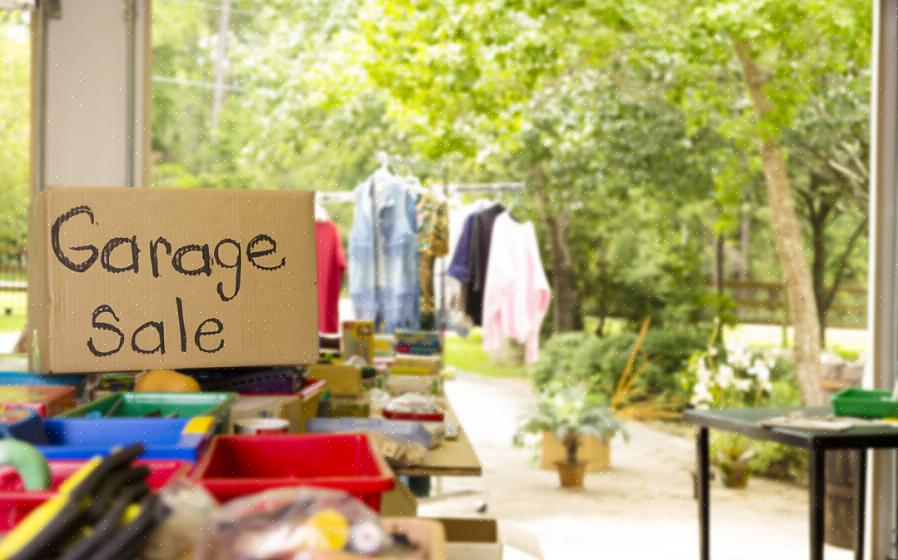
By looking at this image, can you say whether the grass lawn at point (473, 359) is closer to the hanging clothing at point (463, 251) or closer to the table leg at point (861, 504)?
the hanging clothing at point (463, 251)

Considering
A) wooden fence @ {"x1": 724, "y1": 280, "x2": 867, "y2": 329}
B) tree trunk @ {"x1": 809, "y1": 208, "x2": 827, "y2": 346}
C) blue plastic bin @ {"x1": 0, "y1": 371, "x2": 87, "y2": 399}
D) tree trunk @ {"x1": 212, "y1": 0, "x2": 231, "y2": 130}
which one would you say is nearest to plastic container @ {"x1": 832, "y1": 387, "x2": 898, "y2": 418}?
blue plastic bin @ {"x1": 0, "y1": 371, "x2": 87, "y2": 399}

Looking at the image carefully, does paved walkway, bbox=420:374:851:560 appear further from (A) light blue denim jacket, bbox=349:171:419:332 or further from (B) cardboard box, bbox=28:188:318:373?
(B) cardboard box, bbox=28:188:318:373

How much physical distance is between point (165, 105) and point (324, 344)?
7.31m

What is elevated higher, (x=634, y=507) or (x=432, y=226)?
(x=432, y=226)

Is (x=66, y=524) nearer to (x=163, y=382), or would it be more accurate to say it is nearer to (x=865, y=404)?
(x=163, y=382)

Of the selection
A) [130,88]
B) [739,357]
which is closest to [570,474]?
[739,357]

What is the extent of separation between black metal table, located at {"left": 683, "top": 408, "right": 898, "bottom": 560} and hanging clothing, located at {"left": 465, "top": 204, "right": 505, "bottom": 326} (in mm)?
2486

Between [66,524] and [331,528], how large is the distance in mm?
169

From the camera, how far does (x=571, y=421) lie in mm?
6199

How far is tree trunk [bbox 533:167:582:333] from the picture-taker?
368 inches

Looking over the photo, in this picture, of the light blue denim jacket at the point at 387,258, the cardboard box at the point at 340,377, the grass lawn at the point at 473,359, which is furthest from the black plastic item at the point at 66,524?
the grass lawn at the point at 473,359

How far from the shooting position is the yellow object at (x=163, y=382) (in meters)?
1.60

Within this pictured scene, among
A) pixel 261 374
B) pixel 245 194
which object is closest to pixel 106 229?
pixel 245 194

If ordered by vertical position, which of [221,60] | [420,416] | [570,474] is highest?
[221,60]
